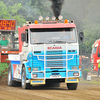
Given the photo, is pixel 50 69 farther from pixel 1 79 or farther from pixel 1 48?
pixel 1 48

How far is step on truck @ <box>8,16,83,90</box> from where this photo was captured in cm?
1245

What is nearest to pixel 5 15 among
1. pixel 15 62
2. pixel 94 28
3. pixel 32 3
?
pixel 32 3

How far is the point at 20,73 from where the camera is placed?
14070 mm

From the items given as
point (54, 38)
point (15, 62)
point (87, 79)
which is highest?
point (54, 38)

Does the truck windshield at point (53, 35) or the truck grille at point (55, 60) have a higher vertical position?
the truck windshield at point (53, 35)

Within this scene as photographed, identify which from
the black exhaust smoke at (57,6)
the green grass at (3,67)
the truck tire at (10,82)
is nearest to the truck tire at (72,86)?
the truck tire at (10,82)

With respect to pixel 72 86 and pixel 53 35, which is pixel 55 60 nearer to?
pixel 53 35

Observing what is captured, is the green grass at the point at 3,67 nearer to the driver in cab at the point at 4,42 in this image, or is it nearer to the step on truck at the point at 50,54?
the driver in cab at the point at 4,42

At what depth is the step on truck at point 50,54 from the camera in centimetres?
1245

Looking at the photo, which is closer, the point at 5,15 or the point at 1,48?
the point at 1,48

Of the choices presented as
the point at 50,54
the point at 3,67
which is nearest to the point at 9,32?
the point at 3,67

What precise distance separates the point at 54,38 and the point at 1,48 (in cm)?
628

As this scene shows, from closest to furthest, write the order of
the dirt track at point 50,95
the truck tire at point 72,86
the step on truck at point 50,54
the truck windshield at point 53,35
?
the dirt track at point 50,95, the step on truck at point 50,54, the truck windshield at point 53,35, the truck tire at point 72,86

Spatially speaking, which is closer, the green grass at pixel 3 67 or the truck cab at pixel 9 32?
the green grass at pixel 3 67
